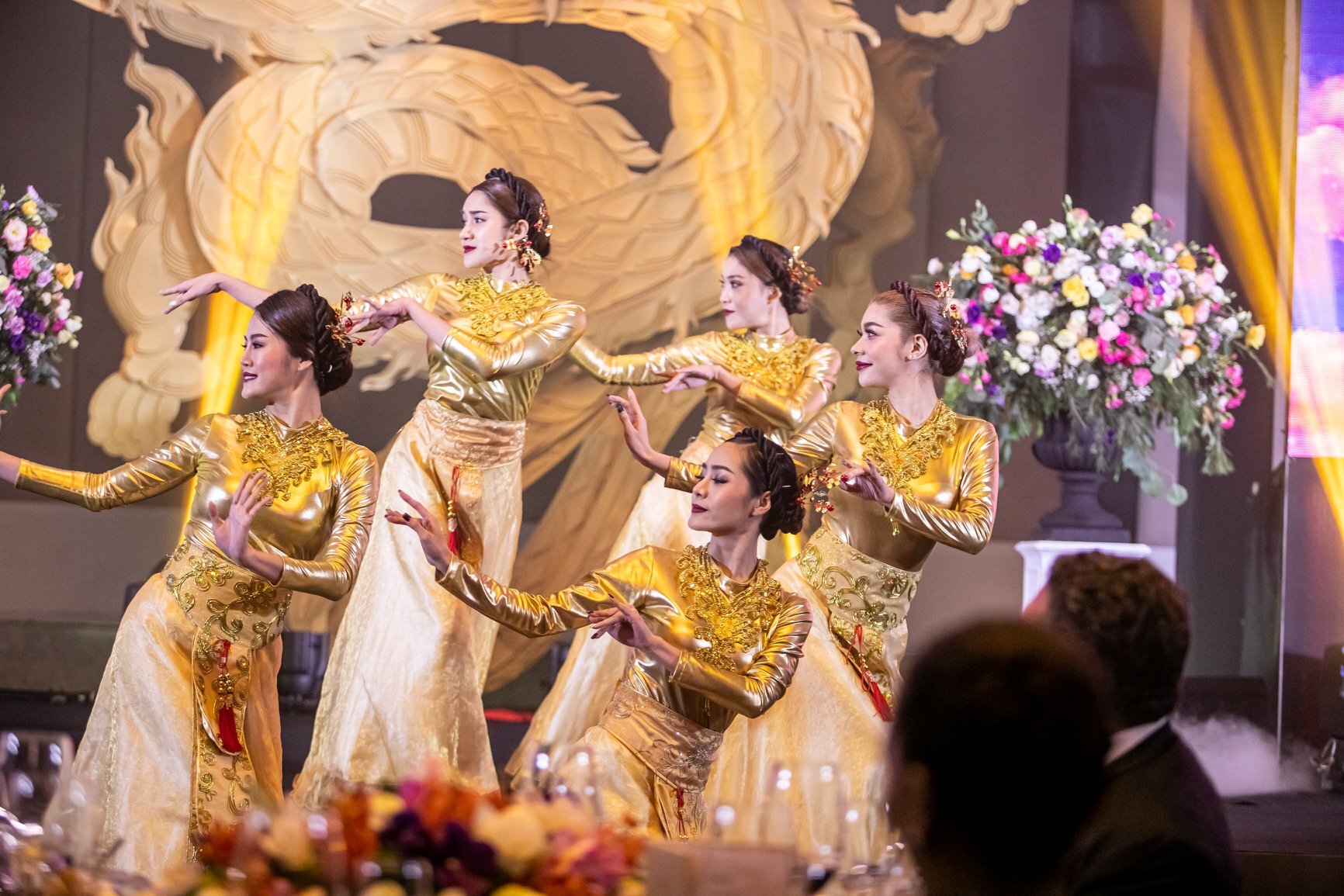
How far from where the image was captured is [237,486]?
11.4 feet

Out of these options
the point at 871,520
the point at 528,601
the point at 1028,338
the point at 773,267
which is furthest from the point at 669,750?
the point at 1028,338

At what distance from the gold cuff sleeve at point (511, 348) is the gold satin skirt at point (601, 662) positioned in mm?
514

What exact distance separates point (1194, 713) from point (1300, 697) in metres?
0.46

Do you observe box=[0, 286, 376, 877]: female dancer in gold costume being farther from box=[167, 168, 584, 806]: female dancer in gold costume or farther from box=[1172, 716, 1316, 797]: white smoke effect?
box=[1172, 716, 1316, 797]: white smoke effect

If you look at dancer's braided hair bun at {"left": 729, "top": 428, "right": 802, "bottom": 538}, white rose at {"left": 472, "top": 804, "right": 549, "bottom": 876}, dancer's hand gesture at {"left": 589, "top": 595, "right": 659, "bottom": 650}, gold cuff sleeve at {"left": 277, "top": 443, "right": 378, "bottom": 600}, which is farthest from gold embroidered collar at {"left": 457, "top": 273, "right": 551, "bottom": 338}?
white rose at {"left": 472, "top": 804, "right": 549, "bottom": 876}

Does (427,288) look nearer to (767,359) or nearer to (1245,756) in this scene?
(767,359)

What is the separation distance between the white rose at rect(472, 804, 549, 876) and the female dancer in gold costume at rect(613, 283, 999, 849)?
217cm

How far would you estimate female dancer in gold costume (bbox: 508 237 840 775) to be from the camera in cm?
451

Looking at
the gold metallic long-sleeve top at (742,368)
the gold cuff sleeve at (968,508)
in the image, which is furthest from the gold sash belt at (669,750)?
the gold metallic long-sleeve top at (742,368)

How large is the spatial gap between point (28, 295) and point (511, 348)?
153 cm

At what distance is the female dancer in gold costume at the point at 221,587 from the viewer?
3.33m

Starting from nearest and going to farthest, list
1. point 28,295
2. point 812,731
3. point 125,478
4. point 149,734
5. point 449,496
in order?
1. point 149,734
2. point 125,478
3. point 812,731
4. point 449,496
5. point 28,295

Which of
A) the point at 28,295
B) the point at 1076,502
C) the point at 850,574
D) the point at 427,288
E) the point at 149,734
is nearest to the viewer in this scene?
the point at 149,734

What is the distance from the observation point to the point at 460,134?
21.3 ft
